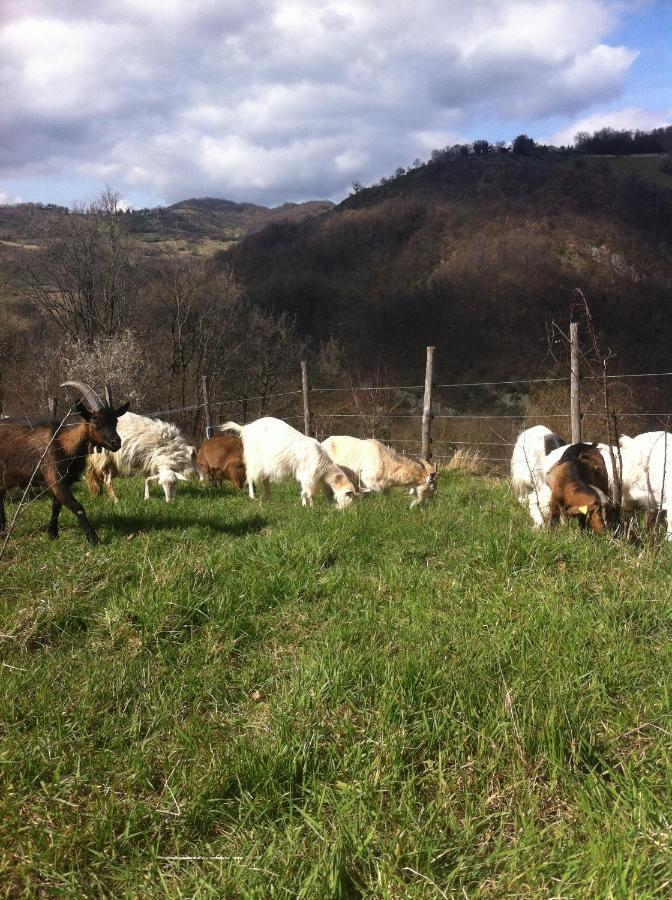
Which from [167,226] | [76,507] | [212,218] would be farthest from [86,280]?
[212,218]

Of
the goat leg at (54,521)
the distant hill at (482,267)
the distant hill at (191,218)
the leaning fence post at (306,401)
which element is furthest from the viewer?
the distant hill at (191,218)

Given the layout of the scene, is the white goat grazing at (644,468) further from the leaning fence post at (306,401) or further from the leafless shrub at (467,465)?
the leaning fence post at (306,401)

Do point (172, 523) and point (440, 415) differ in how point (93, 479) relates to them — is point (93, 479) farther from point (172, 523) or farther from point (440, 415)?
point (440, 415)

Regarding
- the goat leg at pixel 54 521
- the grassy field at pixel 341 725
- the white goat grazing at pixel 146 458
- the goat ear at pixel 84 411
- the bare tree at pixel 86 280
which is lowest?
the grassy field at pixel 341 725

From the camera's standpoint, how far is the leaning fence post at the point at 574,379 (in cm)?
813

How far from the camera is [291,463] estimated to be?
9844 mm

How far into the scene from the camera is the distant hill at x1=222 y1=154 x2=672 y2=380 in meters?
43.1

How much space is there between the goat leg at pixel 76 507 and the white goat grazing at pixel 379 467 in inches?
187

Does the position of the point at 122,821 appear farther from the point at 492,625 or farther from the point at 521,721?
the point at 492,625

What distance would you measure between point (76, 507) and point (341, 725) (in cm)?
456

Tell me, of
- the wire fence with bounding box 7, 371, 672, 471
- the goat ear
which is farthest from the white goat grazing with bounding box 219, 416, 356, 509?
the wire fence with bounding box 7, 371, 672, 471

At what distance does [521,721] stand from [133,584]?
315 cm

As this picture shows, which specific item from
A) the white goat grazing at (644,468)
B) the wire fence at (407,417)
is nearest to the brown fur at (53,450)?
the white goat grazing at (644,468)

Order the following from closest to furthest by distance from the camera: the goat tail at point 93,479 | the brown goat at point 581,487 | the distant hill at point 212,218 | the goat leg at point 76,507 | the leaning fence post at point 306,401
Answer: the brown goat at point 581,487
the goat leg at point 76,507
the goat tail at point 93,479
the leaning fence post at point 306,401
the distant hill at point 212,218
